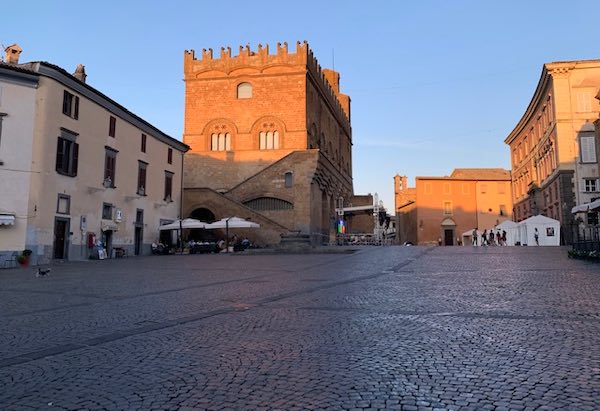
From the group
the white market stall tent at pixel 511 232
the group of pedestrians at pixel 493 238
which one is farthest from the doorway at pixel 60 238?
the group of pedestrians at pixel 493 238

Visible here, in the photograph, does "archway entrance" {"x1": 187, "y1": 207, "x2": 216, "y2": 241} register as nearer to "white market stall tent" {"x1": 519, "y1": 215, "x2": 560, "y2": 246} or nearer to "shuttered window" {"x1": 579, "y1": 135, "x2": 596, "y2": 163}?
"white market stall tent" {"x1": 519, "y1": 215, "x2": 560, "y2": 246}

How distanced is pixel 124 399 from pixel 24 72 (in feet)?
72.2

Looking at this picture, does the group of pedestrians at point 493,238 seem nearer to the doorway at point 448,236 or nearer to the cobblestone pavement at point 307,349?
the doorway at point 448,236

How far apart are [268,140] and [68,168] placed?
28270mm

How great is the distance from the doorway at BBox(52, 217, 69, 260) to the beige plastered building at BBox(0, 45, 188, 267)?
0.16 feet

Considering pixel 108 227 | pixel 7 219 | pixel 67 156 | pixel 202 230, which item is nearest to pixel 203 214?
pixel 202 230

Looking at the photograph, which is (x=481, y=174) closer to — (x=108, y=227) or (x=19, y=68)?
(x=108, y=227)

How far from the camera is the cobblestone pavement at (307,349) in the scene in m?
3.62

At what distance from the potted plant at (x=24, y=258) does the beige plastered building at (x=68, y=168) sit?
0.38 metres

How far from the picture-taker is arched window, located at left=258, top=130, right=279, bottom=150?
165ft

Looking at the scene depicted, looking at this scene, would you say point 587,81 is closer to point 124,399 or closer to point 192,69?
point 192,69

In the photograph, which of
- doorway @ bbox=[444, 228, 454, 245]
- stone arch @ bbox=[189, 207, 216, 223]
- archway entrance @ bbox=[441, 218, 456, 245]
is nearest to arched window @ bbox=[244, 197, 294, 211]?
stone arch @ bbox=[189, 207, 216, 223]

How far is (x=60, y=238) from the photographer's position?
2333 centimetres

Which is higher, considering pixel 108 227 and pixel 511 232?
pixel 511 232
